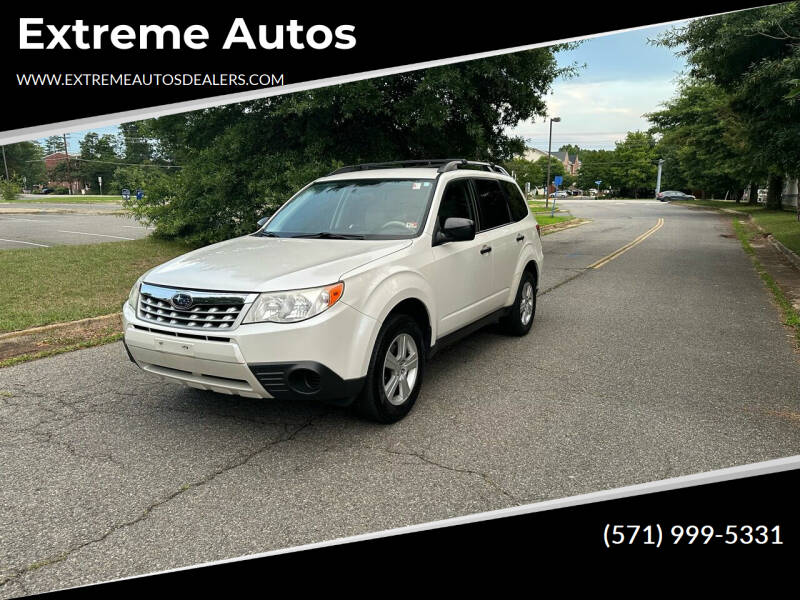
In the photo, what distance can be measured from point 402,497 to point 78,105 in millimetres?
7287

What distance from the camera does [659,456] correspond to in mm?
3863

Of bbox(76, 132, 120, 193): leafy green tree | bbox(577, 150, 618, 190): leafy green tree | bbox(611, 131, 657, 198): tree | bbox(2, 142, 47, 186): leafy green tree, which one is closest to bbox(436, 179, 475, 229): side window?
bbox(2, 142, 47, 186): leafy green tree

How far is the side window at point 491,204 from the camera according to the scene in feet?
19.4

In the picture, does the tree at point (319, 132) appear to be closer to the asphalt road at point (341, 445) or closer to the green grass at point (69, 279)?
Result: the green grass at point (69, 279)

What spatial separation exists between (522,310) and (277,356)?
392cm

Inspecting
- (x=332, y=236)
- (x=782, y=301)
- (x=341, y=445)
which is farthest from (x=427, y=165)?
(x=782, y=301)

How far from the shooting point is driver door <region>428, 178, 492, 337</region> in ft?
16.1

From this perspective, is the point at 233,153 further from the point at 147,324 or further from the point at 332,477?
the point at 332,477

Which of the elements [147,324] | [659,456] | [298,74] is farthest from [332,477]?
[298,74]

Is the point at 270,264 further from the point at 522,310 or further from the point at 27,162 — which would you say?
the point at 27,162

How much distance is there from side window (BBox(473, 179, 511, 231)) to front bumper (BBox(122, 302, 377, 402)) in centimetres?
243

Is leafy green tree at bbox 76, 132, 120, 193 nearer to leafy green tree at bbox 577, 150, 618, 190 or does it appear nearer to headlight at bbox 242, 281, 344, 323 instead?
leafy green tree at bbox 577, 150, 618, 190

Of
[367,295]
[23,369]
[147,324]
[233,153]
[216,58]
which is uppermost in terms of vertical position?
[216,58]

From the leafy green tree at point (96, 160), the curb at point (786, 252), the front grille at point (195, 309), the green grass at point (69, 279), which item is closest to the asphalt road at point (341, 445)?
the front grille at point (195, 309)
